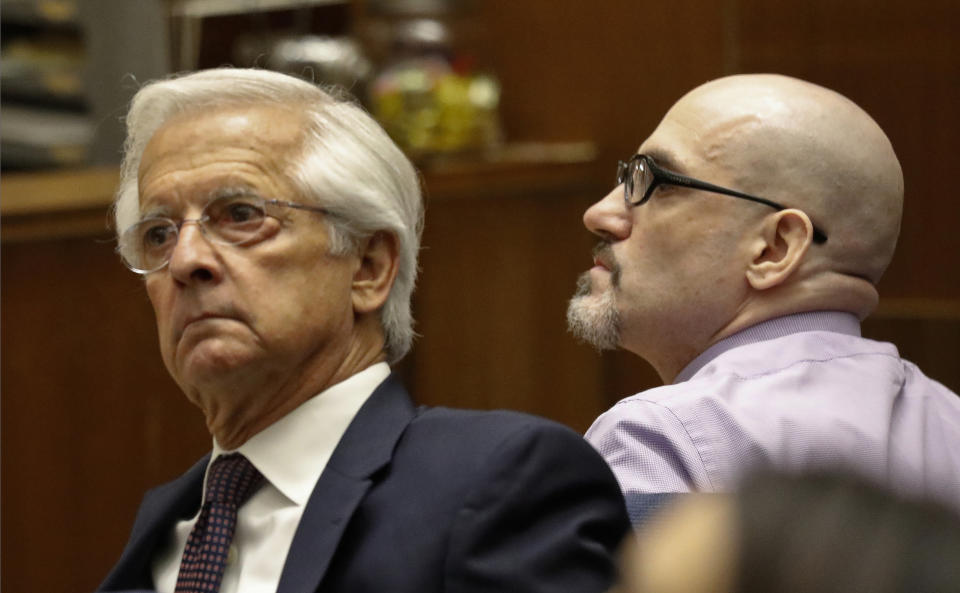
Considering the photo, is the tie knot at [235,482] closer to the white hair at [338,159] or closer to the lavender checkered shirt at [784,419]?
the white hair at [338,159]

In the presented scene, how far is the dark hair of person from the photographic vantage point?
23.6 inches

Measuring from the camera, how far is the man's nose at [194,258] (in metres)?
1.77

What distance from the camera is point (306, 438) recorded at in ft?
5.66

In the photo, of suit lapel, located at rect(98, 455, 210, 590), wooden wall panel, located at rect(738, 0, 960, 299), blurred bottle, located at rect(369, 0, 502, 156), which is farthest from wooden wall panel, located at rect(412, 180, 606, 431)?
suit lapel, located at rect(98, 455, 210, 590)

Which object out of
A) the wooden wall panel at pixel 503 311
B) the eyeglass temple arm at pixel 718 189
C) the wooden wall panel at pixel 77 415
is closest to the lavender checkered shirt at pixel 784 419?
the eyeglass temple arm at pixel 718 189

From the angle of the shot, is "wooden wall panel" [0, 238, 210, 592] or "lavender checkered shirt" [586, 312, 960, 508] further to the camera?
"wooden wall panel" [0, 238, 210, 592]

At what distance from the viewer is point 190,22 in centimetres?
438

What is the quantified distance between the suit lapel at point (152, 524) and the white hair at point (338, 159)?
1.05 ft

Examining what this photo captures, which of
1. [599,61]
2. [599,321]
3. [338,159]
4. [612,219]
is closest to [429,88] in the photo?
[599,61]

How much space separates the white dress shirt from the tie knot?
0.01m

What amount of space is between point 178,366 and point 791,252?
0.83 metres

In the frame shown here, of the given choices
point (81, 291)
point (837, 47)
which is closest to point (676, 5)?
point (837, 47)

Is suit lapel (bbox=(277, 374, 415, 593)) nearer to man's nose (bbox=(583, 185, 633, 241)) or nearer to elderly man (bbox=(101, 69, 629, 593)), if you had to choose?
elderly man (bbox=(101, 69, 629, 593))

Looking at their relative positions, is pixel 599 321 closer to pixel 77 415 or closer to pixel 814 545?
pixel 814 545
